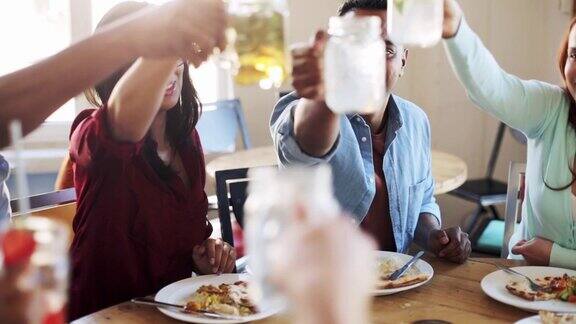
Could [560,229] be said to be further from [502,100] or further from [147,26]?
[147,26]

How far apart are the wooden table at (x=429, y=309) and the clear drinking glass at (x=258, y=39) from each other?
20.5 inches

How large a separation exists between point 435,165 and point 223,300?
1.85m

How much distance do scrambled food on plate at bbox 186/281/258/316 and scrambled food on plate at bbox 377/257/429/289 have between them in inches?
11.1

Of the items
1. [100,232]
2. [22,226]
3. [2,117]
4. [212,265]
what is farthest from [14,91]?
[212,265]

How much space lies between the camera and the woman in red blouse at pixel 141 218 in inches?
63.9

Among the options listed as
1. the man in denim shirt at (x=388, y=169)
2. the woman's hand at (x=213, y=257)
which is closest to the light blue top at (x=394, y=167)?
the man in denim shirt at (x=388, y=169)

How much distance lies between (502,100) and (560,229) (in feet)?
1.18

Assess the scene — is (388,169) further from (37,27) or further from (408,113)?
(37,27)

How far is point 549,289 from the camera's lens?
4.81 feet

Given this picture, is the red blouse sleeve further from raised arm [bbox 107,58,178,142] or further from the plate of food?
the plate of food

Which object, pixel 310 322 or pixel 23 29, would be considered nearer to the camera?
pixel 310 322

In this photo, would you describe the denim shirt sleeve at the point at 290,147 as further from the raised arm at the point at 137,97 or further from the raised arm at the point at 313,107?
the raised arm at the point at 137,97

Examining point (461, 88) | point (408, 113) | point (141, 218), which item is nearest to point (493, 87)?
point (408, 113)

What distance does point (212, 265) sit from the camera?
5.40 feet
